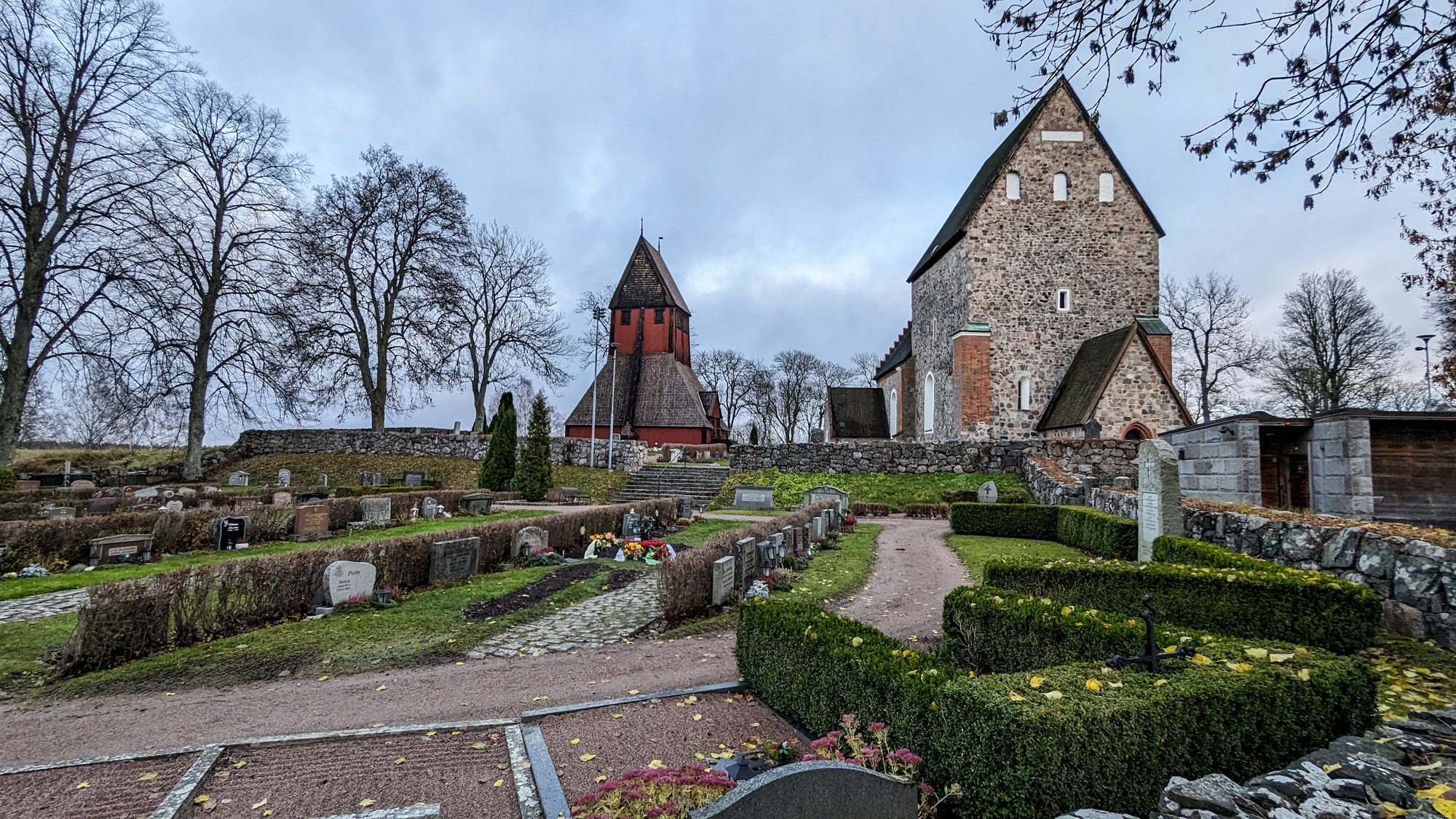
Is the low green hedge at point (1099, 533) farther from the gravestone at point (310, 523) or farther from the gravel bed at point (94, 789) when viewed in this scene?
the gravestone at point (310, 523)

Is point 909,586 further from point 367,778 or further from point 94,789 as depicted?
point 94,789

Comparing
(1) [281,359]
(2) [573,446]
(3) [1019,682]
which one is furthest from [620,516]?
(1) [281,359]

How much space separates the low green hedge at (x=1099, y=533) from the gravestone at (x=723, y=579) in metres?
7.31

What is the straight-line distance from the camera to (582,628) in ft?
24.6

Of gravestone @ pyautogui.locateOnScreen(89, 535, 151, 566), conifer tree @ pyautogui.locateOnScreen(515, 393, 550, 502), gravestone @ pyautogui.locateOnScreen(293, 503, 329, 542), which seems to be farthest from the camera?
conifer tree @ pyautogui.locateOnScreen(515, 393, 550, 502)

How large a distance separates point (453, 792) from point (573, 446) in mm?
26054

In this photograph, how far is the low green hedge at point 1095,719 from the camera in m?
2.94

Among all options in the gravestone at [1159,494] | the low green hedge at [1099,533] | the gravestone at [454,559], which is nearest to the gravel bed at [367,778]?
the gravestone at [454,559]

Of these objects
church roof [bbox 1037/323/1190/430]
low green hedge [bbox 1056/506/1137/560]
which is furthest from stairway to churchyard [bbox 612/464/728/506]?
church roof [bbox 1037/323/1190/430]

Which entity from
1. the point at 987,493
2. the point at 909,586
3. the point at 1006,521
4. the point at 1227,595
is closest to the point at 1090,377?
the point at 987,493

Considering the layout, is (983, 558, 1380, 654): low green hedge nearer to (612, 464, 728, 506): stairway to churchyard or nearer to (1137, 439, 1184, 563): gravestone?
(1137, 439, 1184, 563): gravestone

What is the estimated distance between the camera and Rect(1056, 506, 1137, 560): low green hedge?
11.0m

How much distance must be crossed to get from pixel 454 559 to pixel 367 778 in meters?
6.36

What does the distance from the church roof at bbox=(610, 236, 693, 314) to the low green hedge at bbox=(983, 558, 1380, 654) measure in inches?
1362
